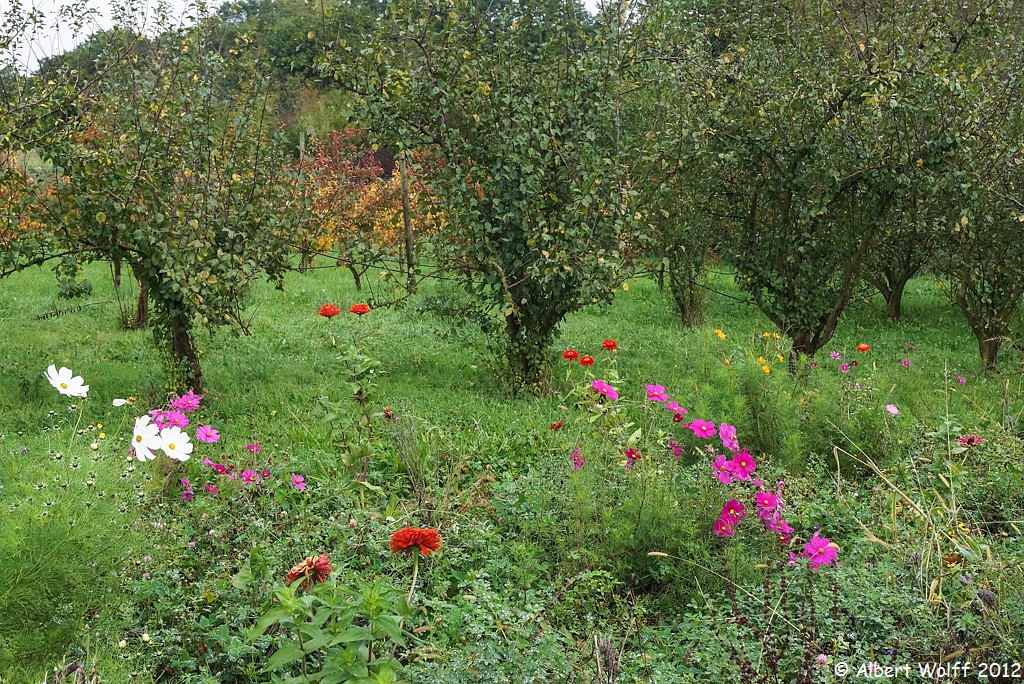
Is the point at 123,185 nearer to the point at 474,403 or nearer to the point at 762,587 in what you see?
the point at 474,403

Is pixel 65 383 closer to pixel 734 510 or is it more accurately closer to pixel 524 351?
pixel 734 510

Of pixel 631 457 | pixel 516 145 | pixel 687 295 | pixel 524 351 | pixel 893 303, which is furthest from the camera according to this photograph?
pixel 893 303

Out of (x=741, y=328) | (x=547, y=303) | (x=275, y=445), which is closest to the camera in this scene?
(x=275, y=445)

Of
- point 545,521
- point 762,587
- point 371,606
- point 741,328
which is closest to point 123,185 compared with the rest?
point 545,521

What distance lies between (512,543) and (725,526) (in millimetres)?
791

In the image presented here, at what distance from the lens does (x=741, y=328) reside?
1048 centimetres

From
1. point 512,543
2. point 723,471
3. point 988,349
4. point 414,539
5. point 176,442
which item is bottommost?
point 988,349

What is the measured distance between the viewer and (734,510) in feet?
10.1

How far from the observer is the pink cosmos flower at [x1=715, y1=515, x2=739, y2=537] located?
9.94ft

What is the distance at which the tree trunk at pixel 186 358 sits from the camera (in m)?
5.62

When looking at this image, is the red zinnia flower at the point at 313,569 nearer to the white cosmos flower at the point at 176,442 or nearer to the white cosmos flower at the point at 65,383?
the white cosmos flower at the point at 176,442

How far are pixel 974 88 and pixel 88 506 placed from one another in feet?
23.2

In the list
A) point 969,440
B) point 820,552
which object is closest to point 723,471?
A: point 820,552

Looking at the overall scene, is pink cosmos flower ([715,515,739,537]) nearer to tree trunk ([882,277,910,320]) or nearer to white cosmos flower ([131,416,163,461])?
white cosmos flower ([131,416,163,461])
